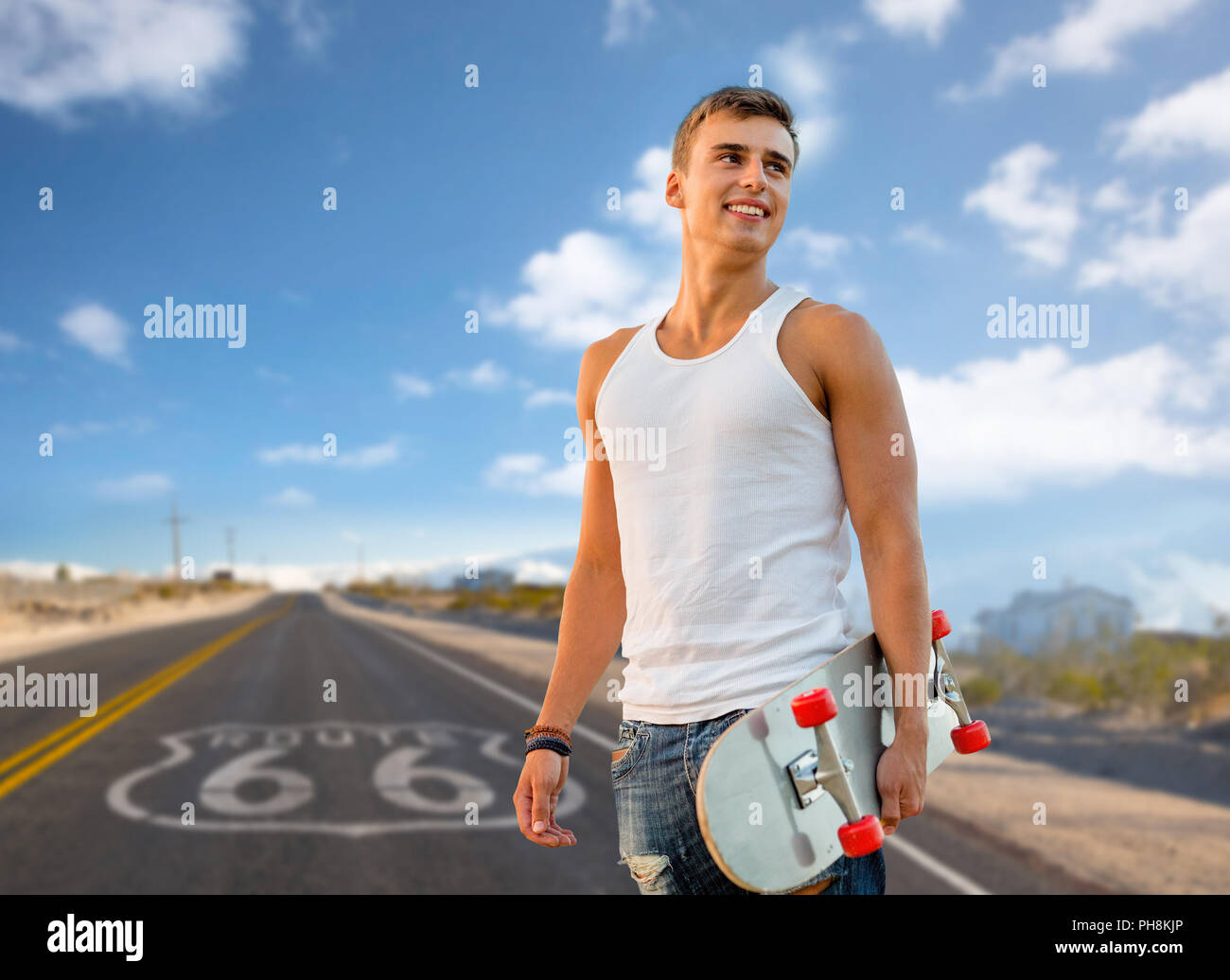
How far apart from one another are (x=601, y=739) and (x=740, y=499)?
13.0 m

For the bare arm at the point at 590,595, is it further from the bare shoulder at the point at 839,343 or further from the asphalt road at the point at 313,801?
the asphalt road at the point at 313,801

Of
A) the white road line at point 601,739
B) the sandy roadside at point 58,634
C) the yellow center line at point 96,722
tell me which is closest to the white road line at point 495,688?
the white road line at point 601,739

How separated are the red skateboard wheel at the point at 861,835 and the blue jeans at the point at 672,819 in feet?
0.58

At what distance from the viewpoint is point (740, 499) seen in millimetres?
1479

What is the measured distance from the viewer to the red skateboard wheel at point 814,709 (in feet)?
4.19

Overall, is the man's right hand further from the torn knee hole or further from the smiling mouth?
the smiling mouth

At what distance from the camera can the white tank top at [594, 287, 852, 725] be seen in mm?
1455

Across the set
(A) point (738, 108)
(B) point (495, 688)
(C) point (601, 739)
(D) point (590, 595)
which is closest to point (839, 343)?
(A) point (738, 108)

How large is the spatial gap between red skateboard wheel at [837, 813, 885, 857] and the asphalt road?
6825 millimetres

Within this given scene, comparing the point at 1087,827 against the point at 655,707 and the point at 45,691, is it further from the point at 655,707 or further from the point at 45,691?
the point at 45,691

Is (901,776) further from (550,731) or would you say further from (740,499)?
(550,731)

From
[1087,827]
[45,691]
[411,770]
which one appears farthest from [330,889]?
[45,691]

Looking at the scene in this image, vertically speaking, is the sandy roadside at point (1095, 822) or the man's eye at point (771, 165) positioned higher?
the man's eye at point (771, 165)

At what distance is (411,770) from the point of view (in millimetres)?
13625
